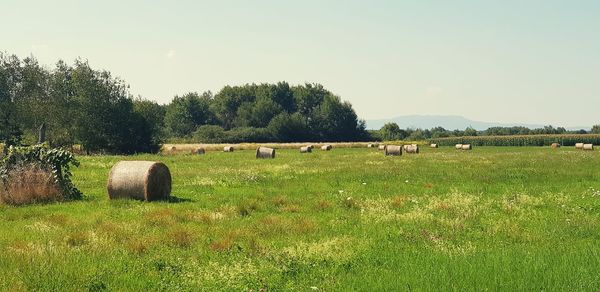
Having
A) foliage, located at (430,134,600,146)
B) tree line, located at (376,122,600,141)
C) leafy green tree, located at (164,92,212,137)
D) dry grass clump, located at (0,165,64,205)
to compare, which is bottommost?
dry grass clump, located at (0,165,64,205)

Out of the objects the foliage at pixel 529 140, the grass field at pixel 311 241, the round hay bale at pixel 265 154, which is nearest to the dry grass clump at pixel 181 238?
the grass field at pixel 311 241

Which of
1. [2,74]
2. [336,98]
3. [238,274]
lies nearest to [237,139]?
[336,98]

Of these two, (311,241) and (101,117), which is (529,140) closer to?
(101,117)

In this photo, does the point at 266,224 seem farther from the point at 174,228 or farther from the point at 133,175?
the point at 133,175

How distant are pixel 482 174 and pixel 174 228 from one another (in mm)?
19541

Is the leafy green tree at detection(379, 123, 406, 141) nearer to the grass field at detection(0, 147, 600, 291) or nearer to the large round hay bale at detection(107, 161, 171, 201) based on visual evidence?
the grass field at detection(0, 147, 600, 291)

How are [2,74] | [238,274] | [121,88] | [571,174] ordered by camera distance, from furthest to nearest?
[2,74], [121,88], [571,174], [238,274]

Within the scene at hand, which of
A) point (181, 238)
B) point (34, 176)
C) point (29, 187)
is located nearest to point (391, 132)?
point (34, 176)

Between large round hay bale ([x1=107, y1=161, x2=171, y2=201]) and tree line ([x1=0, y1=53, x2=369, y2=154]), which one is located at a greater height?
tree line ([x1=0, y1=53, x2=369, y2=154])

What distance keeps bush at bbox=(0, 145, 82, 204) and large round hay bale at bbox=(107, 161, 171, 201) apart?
162cm

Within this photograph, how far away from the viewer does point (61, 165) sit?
62.5 ft

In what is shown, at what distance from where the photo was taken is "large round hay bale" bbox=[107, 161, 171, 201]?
17703 mm

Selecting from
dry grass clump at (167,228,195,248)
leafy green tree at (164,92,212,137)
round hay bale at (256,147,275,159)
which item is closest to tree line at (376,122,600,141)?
leafy green tree at (164,92,212,137)

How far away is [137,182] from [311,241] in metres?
9.13
